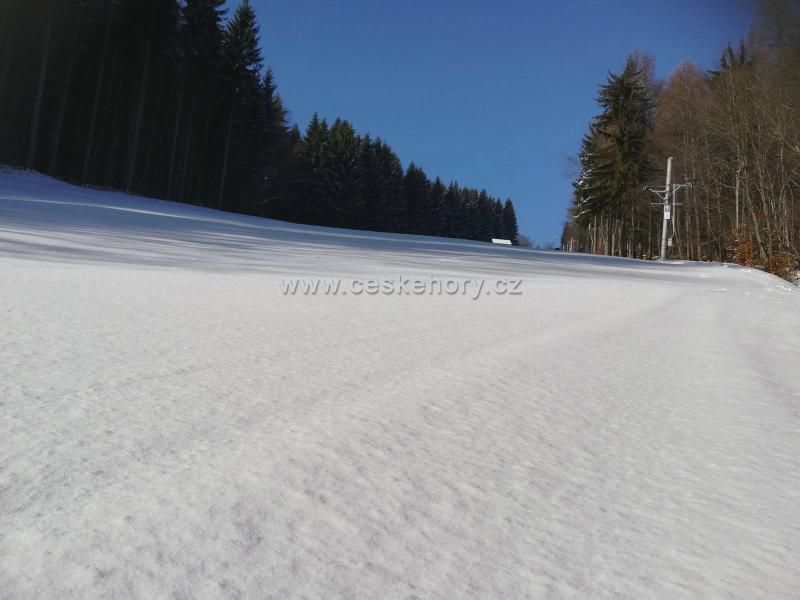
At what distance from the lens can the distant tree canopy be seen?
58.4 ft

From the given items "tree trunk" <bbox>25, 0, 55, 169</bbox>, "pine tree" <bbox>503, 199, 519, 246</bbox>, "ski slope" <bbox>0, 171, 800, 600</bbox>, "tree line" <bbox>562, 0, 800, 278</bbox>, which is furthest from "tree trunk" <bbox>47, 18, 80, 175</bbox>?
"pine tree" <bbox>503, 199, 519, 246</bbox>

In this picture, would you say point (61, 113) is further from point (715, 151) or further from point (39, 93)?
point (715, 151)

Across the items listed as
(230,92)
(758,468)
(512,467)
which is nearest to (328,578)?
(512,467)

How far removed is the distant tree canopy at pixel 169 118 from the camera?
1781 cm

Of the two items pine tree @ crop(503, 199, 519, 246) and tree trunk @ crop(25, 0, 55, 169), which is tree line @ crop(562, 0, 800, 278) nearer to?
tree trunk @ crop(25, 0, 55, 169)

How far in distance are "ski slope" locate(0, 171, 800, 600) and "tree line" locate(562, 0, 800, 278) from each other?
35.4 ft

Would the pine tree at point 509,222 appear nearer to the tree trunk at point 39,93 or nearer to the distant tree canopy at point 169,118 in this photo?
the distant tree canopy at point 169,118

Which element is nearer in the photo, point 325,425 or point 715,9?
point 325,425

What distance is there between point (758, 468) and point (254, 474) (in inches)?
33.3

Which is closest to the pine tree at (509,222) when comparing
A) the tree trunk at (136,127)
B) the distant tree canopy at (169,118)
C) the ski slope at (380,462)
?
the distant tree canopy at (169,118)

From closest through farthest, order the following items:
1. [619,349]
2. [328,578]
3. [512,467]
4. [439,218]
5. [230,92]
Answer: [328,578], [512,467], [619,349], [230,92], [439,218]

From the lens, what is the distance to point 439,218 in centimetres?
4762

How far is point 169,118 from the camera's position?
23.2m

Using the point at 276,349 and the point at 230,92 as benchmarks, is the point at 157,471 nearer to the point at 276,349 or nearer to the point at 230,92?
the point at 276,349
